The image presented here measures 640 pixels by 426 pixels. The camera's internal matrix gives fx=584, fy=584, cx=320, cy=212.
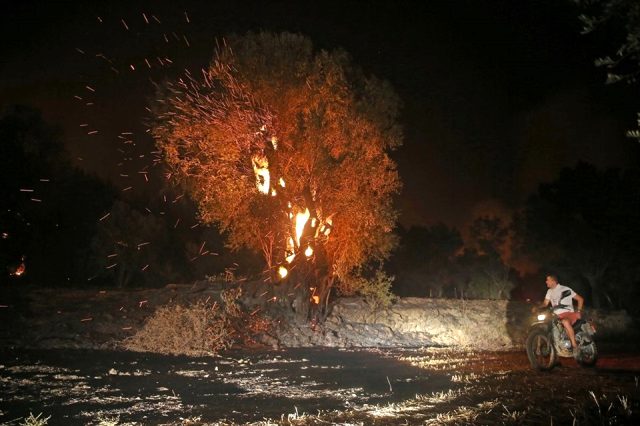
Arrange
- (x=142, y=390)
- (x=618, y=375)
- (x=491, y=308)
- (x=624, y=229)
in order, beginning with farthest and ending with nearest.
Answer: (x=624, y=229)
(x=491, y=308)
(x=618, y=375)
(x=142, y=390)

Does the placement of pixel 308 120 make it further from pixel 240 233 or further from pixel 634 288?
pixel 634 288

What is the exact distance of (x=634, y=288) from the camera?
154 feet

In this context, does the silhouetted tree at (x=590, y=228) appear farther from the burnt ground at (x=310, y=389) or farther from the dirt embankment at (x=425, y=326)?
the burnt ground at (x=310, y=389)

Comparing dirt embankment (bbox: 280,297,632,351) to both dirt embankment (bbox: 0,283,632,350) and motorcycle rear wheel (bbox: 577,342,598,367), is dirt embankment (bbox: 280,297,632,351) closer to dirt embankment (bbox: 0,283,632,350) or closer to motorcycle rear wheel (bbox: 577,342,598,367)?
dirt embankment (bbox: 0,283,632,350)

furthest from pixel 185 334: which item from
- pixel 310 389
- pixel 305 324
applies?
pixel 310 389

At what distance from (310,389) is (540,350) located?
605cm

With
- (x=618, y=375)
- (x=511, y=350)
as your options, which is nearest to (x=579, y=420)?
(x=618, y=375)

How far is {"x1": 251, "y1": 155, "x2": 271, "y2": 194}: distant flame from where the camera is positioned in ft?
73.7

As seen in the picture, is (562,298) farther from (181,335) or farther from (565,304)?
(181,335)

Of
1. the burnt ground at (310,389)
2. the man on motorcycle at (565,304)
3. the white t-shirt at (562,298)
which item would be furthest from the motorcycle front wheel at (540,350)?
the white t-shirt at (562,298)

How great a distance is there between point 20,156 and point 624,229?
37.4 m

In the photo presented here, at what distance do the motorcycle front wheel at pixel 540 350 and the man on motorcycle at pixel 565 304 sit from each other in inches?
20.7

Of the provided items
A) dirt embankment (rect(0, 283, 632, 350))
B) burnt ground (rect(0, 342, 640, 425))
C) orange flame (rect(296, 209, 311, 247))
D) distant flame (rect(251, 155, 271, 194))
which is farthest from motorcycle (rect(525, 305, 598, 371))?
distant flame (rect(251, 155, 271, 194))

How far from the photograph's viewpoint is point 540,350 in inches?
562
